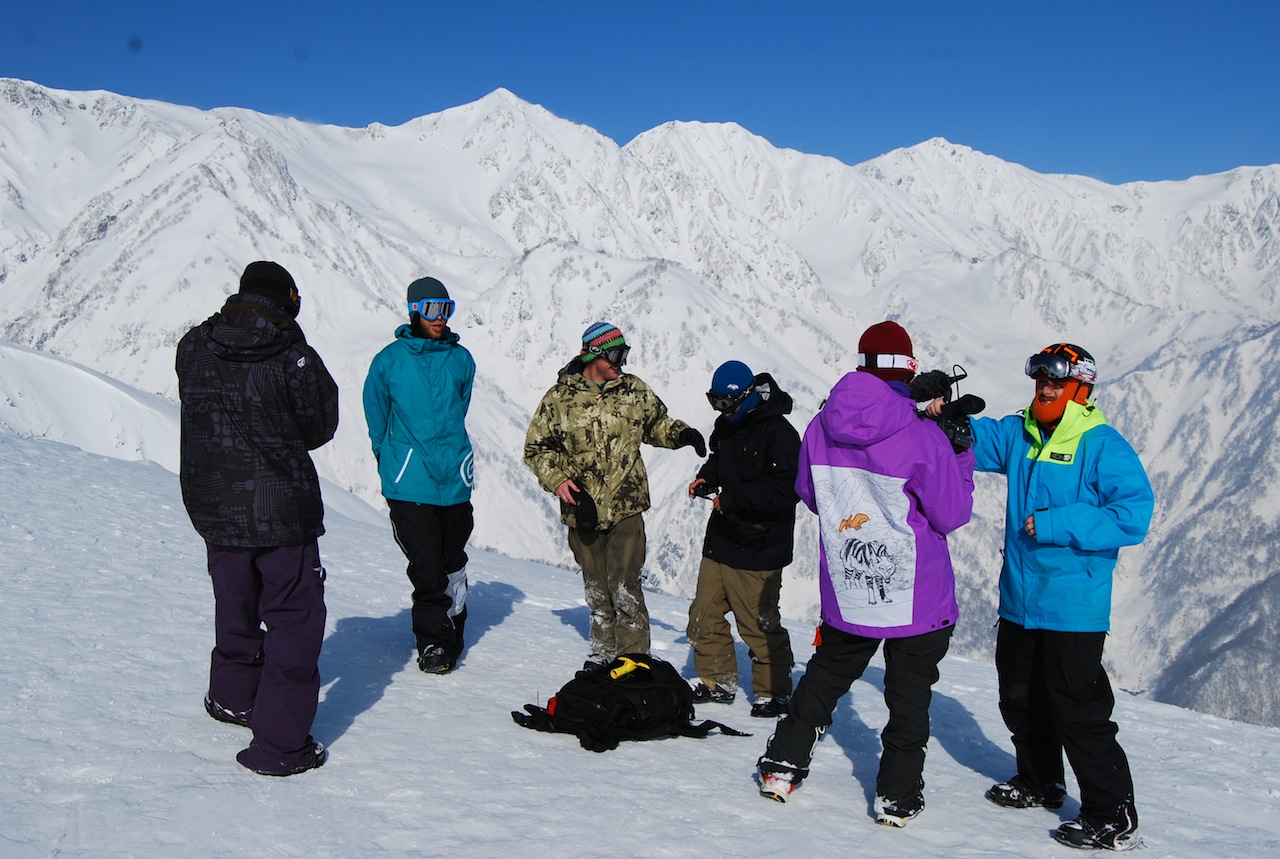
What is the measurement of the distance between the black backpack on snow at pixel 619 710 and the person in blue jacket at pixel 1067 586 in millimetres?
1743

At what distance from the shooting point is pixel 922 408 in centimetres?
474

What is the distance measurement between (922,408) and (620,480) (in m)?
2.42

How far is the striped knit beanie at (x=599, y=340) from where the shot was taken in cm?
654

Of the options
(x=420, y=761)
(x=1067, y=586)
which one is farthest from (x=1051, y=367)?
(x=420, y=761)

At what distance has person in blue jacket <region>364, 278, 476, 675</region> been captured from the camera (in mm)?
6336

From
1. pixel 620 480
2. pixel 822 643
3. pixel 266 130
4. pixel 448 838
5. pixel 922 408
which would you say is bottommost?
pixel 448 838

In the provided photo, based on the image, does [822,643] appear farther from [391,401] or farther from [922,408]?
[391,401]

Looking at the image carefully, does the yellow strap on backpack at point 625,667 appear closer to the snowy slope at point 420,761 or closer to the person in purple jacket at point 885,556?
the snowy slope at point 420,761

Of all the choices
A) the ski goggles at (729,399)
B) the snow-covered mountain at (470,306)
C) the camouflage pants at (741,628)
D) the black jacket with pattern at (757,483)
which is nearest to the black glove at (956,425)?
the black jacket with pattern at (757,483)

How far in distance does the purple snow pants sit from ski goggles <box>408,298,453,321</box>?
207 centimetres

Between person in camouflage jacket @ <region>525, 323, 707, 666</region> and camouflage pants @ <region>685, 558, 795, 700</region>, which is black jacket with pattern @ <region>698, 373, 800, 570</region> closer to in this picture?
camouflage pants @ <region>685, 558, 795, 700</region>

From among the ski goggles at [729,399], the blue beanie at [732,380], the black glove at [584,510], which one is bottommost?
the black glove at [584,510]

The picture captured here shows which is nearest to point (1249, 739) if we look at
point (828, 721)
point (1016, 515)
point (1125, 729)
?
point (1125, 729)

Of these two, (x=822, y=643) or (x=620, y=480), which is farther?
(x=620, y=480)
